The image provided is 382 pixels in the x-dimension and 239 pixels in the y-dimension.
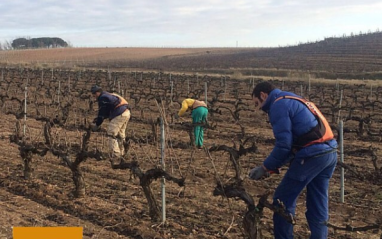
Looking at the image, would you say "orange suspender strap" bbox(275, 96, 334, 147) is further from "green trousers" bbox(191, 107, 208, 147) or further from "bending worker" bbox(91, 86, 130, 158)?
"green trousers" bbox(191, 107, 208, 147)

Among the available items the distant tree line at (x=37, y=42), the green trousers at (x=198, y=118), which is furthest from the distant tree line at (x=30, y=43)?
the green trousers at (x=198, y=118)

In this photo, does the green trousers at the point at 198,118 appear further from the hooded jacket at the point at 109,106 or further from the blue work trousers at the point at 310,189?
the blue work trousers at the point at 310,189

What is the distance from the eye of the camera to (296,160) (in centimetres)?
409

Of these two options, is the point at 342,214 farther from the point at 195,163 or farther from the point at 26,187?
the point at 26,187

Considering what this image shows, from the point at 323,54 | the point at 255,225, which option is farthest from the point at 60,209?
the point at 323,54

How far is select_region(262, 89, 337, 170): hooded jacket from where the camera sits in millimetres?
3902

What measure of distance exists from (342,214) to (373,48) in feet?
157

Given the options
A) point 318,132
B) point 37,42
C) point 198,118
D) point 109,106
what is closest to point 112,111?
point 109,106

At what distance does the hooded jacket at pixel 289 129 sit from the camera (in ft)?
12.8

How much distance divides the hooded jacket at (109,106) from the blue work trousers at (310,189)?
4.98 metres

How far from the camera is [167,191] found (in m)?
6.70

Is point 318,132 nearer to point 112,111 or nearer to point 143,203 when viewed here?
point 143,203

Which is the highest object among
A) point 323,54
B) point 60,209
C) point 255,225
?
point 323,54

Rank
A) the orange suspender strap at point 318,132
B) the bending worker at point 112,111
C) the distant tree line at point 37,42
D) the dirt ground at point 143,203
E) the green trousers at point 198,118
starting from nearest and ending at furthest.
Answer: the orange suspender strap at point 318,132, the dirt ground at point 143,203, the bending worker at point 112,111, the green trousers at point 198,118, the distant tree line at point 37,42
